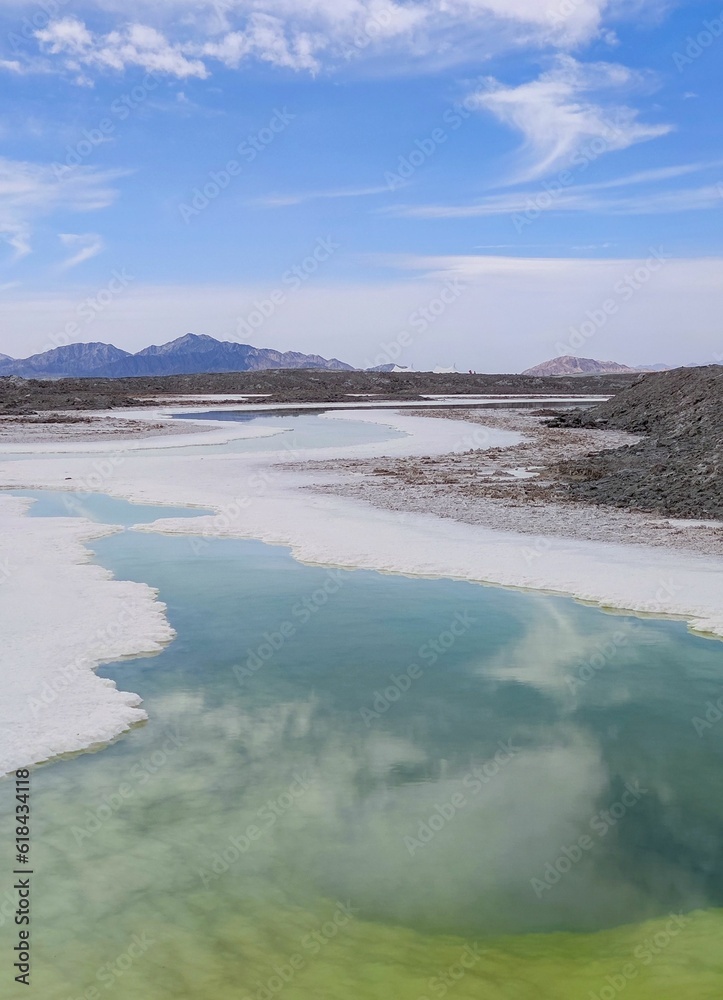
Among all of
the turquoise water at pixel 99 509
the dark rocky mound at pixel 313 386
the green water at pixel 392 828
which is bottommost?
the green water at pixel 392 828

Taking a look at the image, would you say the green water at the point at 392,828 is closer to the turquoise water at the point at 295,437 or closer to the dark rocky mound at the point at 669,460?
the dark rocky mound at the point at 669,460

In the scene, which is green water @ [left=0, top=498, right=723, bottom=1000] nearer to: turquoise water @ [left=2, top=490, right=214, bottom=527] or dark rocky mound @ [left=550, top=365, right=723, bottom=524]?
turquoise water @ [left=2, top=490, right=214, bottom=527]

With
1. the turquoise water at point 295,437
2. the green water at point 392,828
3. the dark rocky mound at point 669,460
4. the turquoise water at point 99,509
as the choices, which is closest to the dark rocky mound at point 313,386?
→ the turquoise water at point 295,437

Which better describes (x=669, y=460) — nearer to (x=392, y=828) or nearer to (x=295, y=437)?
(x=295, y=437)

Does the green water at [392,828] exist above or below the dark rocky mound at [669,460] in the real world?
below

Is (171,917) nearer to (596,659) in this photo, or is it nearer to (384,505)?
(596,659)

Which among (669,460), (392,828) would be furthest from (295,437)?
(392,828)

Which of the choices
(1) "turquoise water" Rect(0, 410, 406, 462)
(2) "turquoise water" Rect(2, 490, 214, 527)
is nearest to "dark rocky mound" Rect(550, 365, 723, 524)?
(2) "turquoise water" Rect(2, 490, 214, 527)
